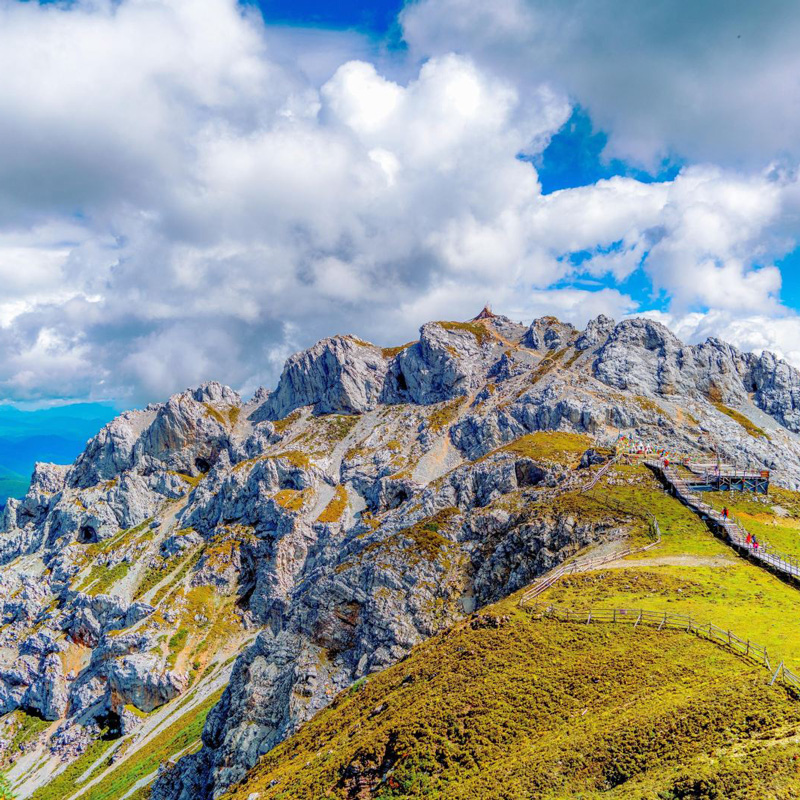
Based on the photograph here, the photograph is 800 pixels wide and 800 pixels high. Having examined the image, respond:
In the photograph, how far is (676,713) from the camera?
2686 centimetres

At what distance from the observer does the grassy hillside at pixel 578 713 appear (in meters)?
24.2

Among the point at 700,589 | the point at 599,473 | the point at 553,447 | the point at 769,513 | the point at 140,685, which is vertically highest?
the point at 553,447

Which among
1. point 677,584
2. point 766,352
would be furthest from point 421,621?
point 766,352

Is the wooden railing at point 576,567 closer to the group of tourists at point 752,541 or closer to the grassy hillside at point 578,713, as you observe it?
the grassy hillside at point 578,713

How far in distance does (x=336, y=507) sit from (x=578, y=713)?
155 m

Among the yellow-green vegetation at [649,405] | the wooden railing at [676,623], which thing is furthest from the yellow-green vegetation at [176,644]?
the yellow-green vegetation at [649,405]

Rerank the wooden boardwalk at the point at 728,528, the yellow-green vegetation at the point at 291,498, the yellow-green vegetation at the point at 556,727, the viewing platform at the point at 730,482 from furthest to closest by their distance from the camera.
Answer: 1. the yellow-green vegetation at the point at 291,498
2. the viewing platform at the point at 730,482
3. the wooden boardwalk at the point at 728,528
4. the yellow-green vegetation at the point at 556,727

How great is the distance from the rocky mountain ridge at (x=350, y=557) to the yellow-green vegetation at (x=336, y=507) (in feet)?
1.84

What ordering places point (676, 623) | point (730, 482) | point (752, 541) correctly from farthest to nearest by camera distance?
1. point (730, 482)
2. point (752, 541)
3. point (676, 623)

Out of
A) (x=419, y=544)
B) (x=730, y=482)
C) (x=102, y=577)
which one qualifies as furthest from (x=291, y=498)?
(x=730, y=482)

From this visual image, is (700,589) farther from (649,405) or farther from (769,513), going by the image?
(649,405)

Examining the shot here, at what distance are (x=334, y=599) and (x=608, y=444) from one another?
9208 cm

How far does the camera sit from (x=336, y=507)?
18125 cm

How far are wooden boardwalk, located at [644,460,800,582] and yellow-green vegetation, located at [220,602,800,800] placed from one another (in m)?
23.5
